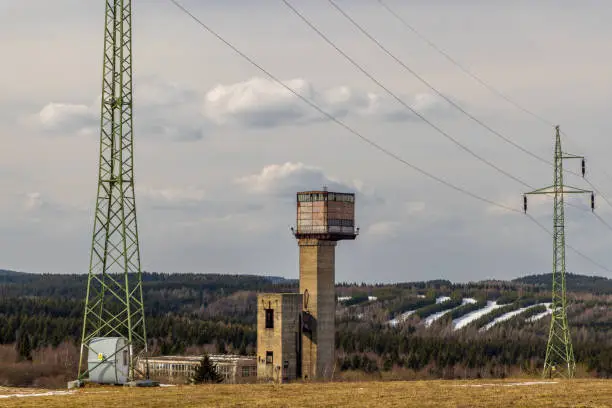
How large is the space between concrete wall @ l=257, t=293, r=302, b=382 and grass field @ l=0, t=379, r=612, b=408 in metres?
80.7

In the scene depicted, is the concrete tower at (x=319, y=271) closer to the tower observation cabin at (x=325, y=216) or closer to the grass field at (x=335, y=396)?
the tower observation cabin at (x=325, y=216)

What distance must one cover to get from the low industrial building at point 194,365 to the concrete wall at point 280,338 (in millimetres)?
6297

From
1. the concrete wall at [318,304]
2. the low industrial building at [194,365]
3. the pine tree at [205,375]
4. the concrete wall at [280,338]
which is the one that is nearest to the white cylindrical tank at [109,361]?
the pine tree at [205,375]

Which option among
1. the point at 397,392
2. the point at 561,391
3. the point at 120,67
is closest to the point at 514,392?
the point at 561,391

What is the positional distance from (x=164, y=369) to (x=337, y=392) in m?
117

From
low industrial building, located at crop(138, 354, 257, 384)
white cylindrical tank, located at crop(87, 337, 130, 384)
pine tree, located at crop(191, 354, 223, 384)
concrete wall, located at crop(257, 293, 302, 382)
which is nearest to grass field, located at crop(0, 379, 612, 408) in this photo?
white cylindrical tank, located at crop(87, 337, 130, 384)

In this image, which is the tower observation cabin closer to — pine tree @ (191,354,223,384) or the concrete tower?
the concrete tower

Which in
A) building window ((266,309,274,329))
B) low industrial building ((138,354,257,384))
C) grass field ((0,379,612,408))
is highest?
building window ((266,309,274,329))

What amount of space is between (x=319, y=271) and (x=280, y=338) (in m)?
12.2

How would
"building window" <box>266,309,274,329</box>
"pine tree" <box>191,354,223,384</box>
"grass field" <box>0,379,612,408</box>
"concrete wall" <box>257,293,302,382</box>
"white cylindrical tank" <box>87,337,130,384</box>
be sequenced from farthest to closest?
"building window" <box>266,309,274,329</box>, "concrete wall" <box>257,293,302,382</box>, "pine tree" <box>191,354,223,384</box>, "white cylindrical tank" <box>87,337,130,384</box>, "grass field" <box>0,379,612,408</box>

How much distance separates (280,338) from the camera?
147125 millimetres

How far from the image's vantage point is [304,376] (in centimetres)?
14862

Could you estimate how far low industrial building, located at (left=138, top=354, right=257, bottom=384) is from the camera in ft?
509

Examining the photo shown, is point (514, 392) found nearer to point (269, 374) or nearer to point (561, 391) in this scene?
point (561, 391)
